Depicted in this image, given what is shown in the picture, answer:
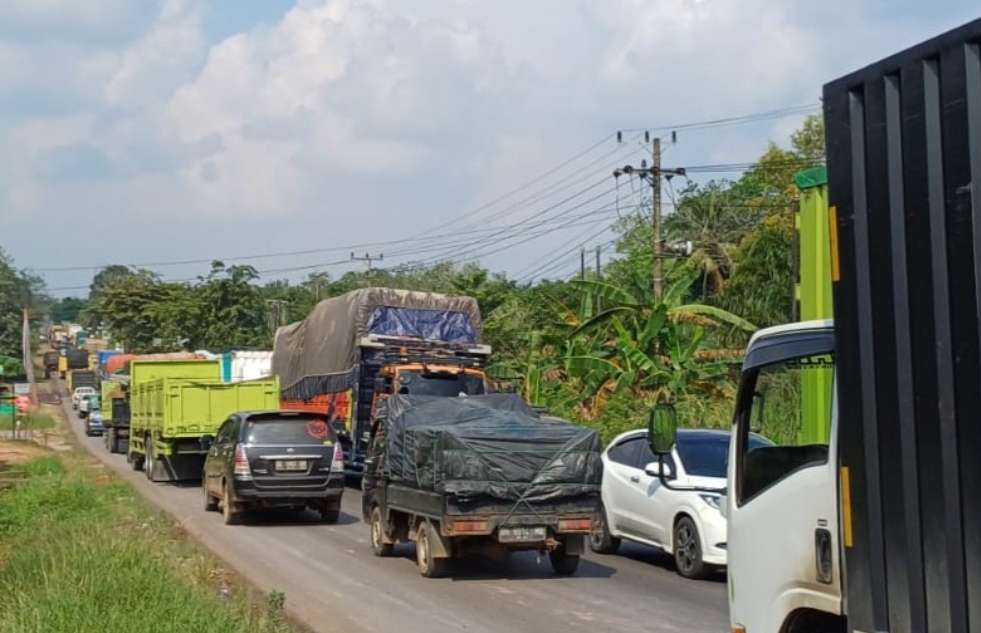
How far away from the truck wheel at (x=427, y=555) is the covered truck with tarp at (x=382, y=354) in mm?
9876

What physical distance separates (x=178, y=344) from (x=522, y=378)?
46.3 meters

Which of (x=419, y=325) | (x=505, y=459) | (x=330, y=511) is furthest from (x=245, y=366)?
(x=505, y=459)

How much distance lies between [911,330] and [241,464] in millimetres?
16210

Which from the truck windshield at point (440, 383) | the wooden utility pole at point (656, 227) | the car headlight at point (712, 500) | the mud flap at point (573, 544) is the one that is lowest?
the mud flap at point (573, 544)

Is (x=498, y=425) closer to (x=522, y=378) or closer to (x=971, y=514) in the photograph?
(x=971, y=514)

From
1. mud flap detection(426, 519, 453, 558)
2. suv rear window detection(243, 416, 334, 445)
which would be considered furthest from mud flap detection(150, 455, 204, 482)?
mud flap detection(426, 519, 453, 558)

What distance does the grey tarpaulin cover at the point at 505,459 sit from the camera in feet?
44.7

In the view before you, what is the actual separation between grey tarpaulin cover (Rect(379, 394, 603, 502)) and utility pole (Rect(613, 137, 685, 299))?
1800cm

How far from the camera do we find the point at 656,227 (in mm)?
34094

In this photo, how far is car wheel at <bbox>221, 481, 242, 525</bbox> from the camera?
1986 cm

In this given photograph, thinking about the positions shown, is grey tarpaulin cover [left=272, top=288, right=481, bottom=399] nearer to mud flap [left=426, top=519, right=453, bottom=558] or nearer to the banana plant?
the banana plant

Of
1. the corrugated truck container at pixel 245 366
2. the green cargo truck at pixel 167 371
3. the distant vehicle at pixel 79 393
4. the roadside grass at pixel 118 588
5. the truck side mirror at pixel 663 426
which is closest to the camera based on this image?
the truck side mirror at pixel 663 426

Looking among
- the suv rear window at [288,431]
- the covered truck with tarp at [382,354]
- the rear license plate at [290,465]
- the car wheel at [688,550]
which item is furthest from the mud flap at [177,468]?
the car wheel at [688,550]

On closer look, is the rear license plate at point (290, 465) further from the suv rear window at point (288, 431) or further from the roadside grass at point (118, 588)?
the roadside grass at point (118, 588)
